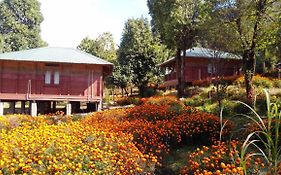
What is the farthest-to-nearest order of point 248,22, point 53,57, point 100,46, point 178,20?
point 100,46 → point 178,20 → point 53,57 → point 248,22

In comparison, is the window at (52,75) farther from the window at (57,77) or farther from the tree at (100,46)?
the tree at (100,46)

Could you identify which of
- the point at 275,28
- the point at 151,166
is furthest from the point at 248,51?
the point at 151,166

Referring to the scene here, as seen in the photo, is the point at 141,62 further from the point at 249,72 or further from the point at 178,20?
the point at 249,72

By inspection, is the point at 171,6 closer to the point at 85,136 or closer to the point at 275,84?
the point at 275,84

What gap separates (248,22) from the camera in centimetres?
2119

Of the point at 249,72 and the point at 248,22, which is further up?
the point at 248,22

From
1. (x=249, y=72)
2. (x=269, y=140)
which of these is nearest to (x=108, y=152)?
(x=269, y=140)

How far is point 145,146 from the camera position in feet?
31.7

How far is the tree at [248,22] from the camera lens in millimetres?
19484

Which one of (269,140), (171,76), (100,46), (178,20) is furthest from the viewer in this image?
(100,46)

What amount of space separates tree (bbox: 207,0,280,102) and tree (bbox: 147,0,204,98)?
443 centimetres

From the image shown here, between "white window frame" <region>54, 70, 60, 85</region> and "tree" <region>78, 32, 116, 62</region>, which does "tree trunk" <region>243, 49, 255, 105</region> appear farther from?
"tree" <region>78, 32, 116, 62</region>

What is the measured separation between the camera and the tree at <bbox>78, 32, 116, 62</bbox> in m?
57.2

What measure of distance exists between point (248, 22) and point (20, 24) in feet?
162
